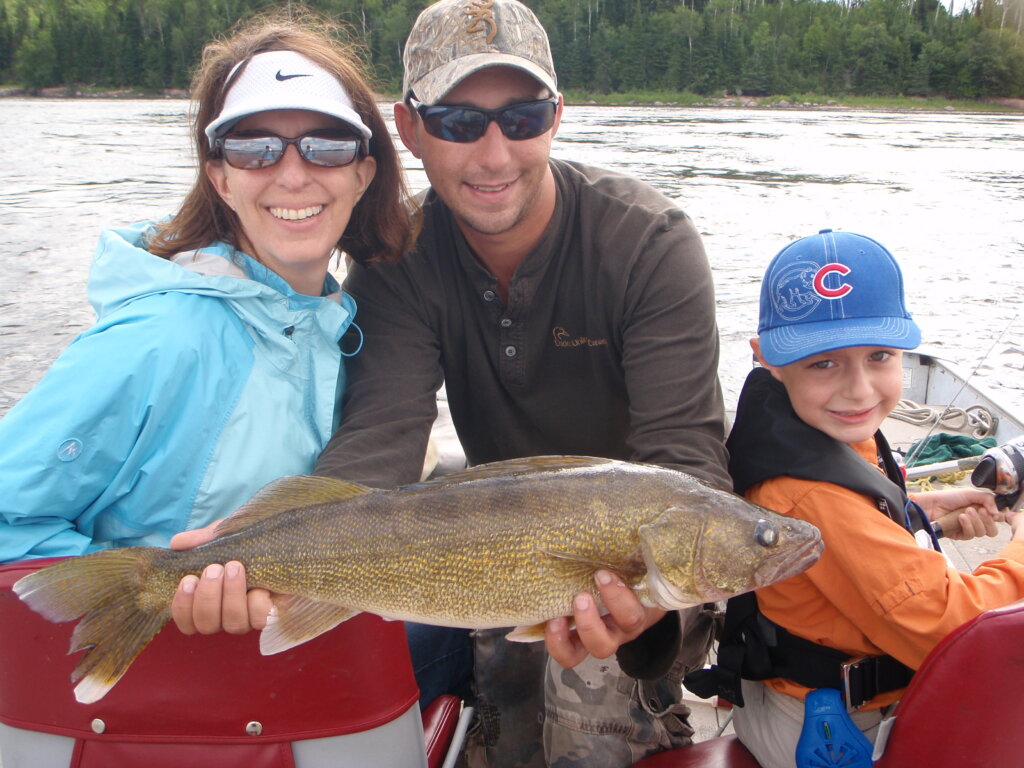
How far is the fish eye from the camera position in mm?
2094

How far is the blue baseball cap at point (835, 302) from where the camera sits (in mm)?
2488

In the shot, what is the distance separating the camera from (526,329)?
3.15 m

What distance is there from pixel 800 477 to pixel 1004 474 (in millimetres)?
794

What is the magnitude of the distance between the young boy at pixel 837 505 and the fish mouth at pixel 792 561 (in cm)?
18

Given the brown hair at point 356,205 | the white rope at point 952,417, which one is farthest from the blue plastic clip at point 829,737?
the white rope at point 952,417

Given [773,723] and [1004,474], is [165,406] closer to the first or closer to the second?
[773,723]

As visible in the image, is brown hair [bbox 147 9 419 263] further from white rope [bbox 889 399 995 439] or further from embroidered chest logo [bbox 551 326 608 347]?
white rope [bbox 889 399 995 439]

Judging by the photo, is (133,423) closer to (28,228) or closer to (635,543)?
(635,543)

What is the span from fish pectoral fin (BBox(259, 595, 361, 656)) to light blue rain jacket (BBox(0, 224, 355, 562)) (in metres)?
0.43

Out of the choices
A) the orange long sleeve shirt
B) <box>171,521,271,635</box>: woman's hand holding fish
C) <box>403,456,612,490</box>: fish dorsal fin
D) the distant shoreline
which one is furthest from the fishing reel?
the distant shoreline

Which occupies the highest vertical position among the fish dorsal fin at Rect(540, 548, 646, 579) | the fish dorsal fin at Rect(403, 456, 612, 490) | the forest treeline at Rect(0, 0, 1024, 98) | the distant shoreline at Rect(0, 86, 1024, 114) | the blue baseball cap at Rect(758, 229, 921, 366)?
the forest treeline at Rect(0, 0, 1024, 98)

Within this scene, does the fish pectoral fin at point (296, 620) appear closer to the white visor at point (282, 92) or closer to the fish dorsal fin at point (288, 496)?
the fish dorsal fin at point (288, 496)

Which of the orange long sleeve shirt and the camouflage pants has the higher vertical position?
the orange long sleeve shirt

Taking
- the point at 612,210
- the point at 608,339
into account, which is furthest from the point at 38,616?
the point at 612,210
